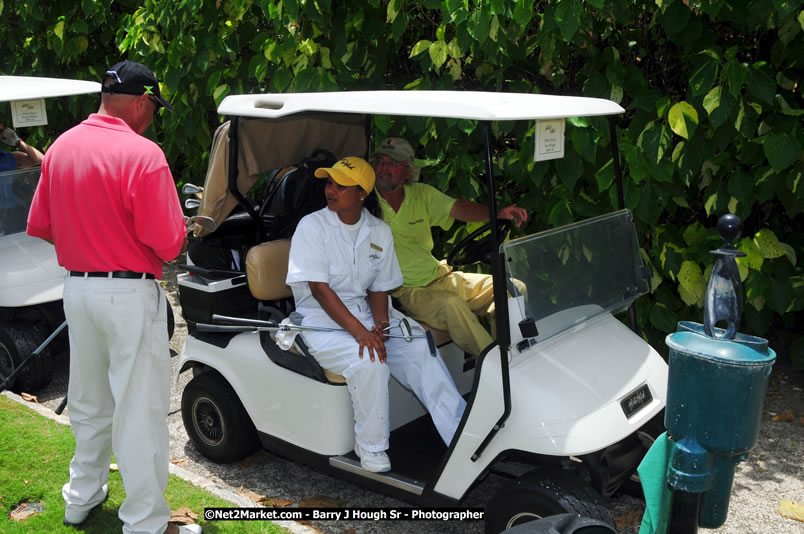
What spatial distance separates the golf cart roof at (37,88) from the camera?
4844 mm

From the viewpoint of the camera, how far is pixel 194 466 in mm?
4133

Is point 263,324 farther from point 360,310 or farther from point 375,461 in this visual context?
point 375,461

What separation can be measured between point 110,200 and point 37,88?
2569 millimetres

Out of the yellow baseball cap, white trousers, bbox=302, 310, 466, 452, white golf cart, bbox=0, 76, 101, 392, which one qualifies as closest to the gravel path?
white trousers, bbox=302, 310, 466, 452

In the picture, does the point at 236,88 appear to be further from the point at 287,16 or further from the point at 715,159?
the point at 715,159

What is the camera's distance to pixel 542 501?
9.85 feet

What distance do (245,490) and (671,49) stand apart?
11.9 feet

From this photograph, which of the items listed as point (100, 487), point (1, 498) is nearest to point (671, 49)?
point (100, 487)

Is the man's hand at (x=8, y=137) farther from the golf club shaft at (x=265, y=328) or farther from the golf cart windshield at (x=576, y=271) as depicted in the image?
the golf cart windshield at (x=576, y=271)

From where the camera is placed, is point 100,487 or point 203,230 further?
point 203,230

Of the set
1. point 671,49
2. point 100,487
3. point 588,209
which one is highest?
point 671,49

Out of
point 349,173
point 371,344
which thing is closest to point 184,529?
point 371,344

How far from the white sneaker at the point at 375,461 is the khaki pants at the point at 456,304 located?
2.43ft

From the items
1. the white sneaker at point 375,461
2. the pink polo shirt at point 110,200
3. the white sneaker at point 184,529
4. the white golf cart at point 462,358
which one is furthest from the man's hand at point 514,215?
the white sneaker at point 184,529
